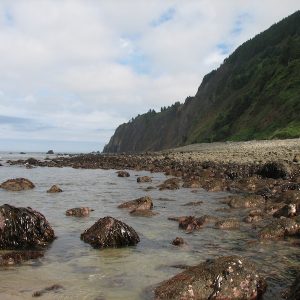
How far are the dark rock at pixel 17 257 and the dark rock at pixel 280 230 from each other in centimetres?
588

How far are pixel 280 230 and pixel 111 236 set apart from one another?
15.1 ft

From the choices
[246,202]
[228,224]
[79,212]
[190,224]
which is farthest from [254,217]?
[79,212]

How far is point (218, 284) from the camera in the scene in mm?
7340

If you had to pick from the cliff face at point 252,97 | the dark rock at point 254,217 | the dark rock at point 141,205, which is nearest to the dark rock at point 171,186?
the dark rock at point 141,205

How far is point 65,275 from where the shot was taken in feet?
27.9

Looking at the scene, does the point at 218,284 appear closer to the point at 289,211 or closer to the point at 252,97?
the point at 289,211

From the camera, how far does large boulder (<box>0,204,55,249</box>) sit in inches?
419

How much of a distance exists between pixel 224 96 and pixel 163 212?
3799 inches

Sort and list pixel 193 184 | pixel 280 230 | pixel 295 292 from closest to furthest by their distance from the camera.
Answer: pixel 295 292 < pixel 280 230 < pixel 193 184

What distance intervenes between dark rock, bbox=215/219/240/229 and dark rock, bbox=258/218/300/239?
153cm

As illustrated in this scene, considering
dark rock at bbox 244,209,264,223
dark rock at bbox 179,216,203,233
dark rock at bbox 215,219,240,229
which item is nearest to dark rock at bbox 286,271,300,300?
dark rock at bbox 179,216,203,233

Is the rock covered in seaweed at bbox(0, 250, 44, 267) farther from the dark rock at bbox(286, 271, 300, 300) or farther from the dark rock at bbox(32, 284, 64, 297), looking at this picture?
the dark rock at bbox(286, 271, 300, 300)

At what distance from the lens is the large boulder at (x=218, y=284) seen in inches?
286

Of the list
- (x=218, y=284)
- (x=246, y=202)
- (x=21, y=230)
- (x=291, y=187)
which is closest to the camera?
(x=218, y=284)
